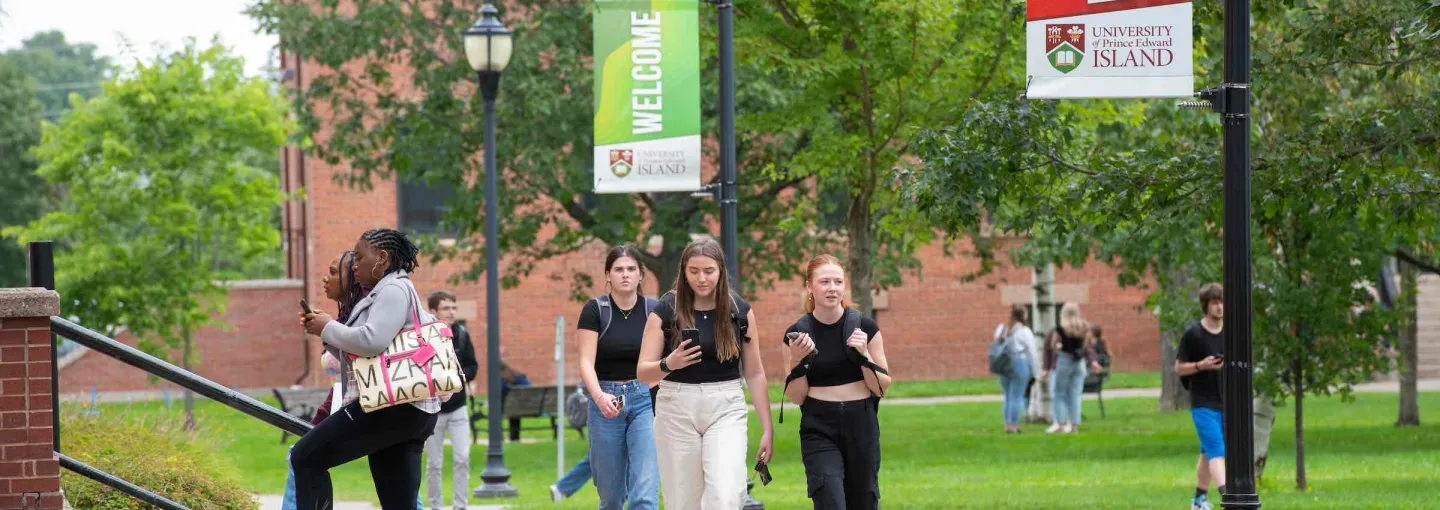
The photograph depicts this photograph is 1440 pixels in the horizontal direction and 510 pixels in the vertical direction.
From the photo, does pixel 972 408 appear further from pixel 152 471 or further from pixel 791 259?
pixel 152 471

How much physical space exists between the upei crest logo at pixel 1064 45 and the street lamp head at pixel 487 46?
8.43 metres

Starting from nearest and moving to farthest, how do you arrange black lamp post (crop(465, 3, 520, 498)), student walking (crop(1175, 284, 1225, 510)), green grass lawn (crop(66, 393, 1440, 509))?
student walking (crop(1175, 284, 1225, 510)) < green grass lawn (crop(66, 393, 1440, 509)) < black lamp post (crop(465, 3, 520, 498))

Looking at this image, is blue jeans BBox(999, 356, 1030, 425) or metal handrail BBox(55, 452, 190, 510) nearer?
metal handrail BBox(55, 452, 190, 510)

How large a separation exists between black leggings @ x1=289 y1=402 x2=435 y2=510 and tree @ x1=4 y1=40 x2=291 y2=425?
22.5m

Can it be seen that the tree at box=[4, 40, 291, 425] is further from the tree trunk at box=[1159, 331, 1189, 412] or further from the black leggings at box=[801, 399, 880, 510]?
the black leggings at box=[801, 399, 880, 510]

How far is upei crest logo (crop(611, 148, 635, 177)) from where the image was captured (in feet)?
40.0

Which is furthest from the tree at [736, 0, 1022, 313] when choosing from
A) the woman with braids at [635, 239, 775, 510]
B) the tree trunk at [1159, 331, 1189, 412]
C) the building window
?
the building window

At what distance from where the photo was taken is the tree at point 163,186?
2870 cm

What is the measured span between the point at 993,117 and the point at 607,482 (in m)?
3.07

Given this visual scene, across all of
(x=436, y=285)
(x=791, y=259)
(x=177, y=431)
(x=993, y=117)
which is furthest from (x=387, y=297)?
(x=436, y=285)

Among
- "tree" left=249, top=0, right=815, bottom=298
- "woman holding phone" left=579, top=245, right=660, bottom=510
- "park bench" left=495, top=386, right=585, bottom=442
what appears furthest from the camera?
"park bench" left=495, top=386, right=585, bottom=442

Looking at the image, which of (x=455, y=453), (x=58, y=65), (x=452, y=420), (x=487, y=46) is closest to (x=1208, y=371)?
(x=452, y=420)

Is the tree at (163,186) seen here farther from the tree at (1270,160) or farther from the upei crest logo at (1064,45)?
the upei crest logo at (1064,45)

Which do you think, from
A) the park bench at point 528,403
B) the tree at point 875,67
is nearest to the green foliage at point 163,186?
the park bench at point 528,403
